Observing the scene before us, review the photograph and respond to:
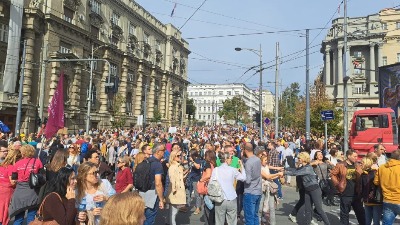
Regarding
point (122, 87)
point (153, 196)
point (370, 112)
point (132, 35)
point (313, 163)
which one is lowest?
point (153, 196)

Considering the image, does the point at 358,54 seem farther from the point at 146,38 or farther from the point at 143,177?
the point at 143,177

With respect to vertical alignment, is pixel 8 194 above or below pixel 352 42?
below

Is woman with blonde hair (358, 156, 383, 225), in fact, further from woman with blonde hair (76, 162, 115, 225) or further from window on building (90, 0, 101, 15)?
window on building (90, 0, 101, 15)

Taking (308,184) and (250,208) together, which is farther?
(308,184)

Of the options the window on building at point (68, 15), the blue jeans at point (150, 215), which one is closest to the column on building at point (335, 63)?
the window on building at point (68, 15)

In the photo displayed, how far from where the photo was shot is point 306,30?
65.3 feet

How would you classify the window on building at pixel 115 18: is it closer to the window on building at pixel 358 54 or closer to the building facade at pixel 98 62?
the building facade at pixel 98 62

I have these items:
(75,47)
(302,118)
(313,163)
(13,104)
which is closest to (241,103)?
(302,118)

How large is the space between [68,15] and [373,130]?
93.9 feet

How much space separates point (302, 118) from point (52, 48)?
28406 millimetres

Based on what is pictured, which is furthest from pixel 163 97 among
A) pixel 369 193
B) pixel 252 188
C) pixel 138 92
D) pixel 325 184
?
pixel 369 193

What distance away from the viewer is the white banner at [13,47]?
26.0m

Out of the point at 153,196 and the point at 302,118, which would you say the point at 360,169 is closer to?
the point at 153,196

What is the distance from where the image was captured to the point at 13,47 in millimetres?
26250
